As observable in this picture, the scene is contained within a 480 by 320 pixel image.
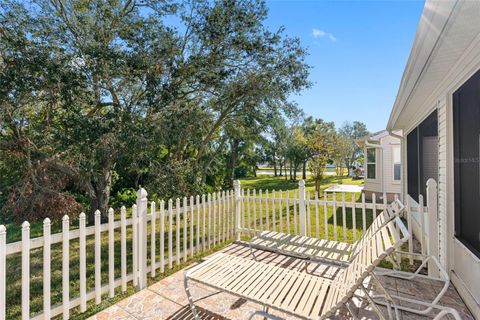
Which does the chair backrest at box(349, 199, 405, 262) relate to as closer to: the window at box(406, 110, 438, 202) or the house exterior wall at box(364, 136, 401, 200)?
the window at box(406, 110, 438, 202)

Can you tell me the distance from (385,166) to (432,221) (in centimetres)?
904

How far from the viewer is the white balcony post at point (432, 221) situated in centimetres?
342

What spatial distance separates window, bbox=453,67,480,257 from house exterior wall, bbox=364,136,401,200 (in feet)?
29.5

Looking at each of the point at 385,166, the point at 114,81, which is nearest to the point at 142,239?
the point at 114,81

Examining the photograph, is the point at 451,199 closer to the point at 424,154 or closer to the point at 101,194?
the point at 424,154

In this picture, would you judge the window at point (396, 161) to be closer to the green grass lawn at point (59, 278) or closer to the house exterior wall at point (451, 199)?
the house exterior wall at point (451, 199)

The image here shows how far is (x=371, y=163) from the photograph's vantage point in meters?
12.7

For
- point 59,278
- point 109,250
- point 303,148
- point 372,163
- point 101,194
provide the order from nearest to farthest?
point 109,250 < point 59,278 < point 101,194 < point 372,163 < point 303,148

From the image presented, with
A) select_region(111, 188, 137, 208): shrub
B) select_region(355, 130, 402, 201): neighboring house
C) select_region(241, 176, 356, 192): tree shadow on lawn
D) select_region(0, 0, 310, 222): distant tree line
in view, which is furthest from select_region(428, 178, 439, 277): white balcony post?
select_region(241, 176, 356, 192): tree shadow on lawn

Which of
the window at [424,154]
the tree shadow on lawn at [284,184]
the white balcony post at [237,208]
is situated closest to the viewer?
the window at [424,154]

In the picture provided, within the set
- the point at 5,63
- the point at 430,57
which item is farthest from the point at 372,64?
the point at 5,63

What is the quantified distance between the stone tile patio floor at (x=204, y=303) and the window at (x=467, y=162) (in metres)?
0.78

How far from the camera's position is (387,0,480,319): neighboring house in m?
1.97

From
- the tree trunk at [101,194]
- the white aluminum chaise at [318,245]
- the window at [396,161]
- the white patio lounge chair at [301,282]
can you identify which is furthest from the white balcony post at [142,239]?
the window at [396,161]
